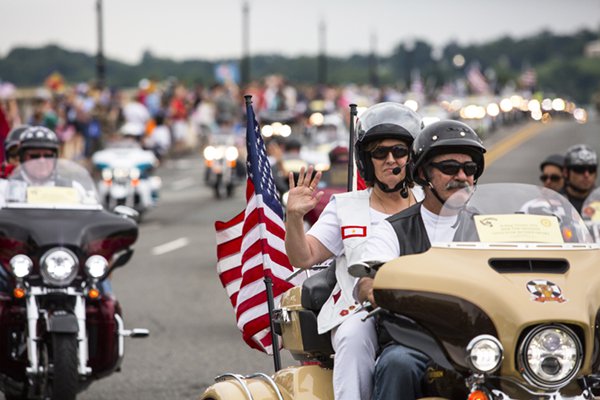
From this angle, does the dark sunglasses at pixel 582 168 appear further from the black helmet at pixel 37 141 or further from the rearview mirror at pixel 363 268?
the rearview mirror at pixel 363 268

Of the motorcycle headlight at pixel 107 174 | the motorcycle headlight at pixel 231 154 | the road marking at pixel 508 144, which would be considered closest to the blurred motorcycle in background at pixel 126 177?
the motorcycle headlight at pixel 107 174

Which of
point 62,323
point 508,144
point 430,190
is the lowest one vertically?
point 508,144

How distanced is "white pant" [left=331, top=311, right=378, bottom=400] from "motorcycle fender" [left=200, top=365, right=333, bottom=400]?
255mm

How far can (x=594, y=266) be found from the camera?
5.10 m

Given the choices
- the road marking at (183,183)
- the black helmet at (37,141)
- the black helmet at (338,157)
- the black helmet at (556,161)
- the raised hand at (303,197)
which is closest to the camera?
the raised hand at (303,197)

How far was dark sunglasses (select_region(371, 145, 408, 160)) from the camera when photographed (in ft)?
21.5

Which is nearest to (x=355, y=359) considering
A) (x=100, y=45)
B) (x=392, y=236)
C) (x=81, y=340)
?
(x=392, y=236)

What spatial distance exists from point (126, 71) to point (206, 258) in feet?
339

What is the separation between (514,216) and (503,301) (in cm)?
51

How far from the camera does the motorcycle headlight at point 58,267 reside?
936 centimetres

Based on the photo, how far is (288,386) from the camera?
6.32 meters

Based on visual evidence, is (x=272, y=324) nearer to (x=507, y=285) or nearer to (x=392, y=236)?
(x=392, y=236)

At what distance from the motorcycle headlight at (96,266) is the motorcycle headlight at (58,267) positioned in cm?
10

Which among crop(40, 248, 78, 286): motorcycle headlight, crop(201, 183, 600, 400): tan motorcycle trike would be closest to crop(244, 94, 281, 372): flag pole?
crop(201, 183, 600, 400): tan motorcycle trike
